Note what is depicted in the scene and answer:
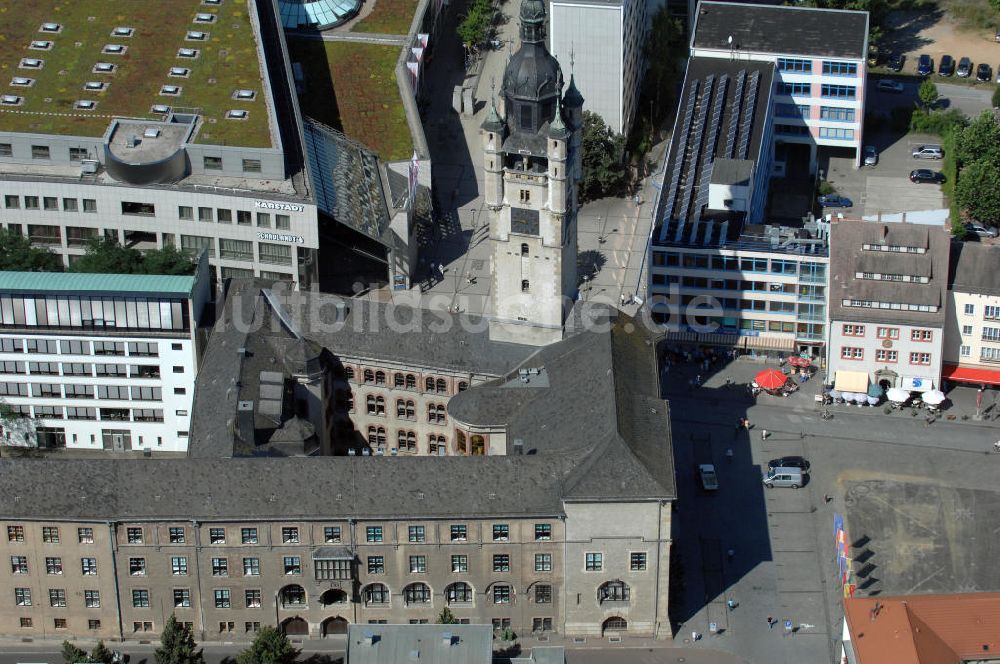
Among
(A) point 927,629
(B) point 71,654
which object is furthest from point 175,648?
(A) point 927,629

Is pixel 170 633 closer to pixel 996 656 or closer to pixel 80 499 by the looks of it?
pixel 80 499

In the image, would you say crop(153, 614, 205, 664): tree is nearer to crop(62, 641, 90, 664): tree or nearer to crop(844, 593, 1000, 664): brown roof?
crop(62, 641, 90, 664): tree

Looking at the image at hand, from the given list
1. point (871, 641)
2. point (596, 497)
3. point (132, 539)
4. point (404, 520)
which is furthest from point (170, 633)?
point (871, 641)

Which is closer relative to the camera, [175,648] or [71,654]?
[175,648]

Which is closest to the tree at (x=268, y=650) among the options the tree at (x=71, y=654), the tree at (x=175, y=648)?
the tree at (x=175, y=648)

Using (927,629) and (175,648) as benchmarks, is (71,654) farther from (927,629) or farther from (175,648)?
(927,629)
